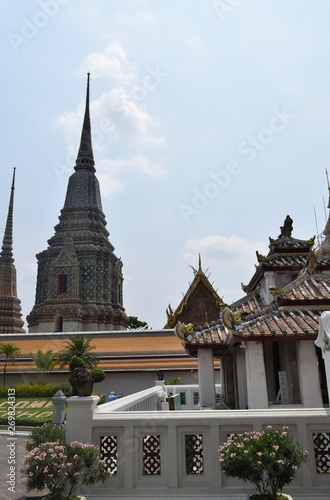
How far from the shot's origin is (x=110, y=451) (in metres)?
A: 6.65

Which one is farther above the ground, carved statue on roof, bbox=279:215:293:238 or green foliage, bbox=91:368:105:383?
carved statue on roof, bbox=279:215:293:238

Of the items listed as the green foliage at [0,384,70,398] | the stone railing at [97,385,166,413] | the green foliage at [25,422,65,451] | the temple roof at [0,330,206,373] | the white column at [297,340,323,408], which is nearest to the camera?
the green foliage at [25,422,65,451]

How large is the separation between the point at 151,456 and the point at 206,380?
248 inches

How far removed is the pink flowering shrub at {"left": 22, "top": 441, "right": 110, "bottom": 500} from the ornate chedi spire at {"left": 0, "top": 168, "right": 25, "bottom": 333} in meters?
45.3

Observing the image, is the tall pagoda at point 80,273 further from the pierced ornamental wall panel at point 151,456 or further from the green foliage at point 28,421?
the pierced ornamental wall panel at point 151,456

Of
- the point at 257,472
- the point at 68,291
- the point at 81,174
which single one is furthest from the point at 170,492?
the point at 81,174

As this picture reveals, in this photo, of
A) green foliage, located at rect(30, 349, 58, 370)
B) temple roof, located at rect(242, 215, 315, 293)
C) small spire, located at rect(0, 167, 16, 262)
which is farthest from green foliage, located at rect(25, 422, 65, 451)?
small spire, located at rect(0, 167, 16, 262)

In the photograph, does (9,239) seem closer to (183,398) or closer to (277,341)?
(183,398)

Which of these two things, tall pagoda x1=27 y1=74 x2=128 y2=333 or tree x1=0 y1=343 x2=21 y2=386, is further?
tall pagoda x1=27 y1=74 x2=128 y2=333

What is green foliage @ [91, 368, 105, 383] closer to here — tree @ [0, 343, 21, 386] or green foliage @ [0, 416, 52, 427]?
green foliage @ [0, 416, 52, 427]

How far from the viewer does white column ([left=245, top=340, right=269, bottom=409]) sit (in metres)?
9.60

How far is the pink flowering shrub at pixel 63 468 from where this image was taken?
568cm

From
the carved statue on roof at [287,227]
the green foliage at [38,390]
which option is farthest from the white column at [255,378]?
the green foliage at [38,390]

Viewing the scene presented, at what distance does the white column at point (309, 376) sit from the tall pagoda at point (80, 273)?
35.6 meters
